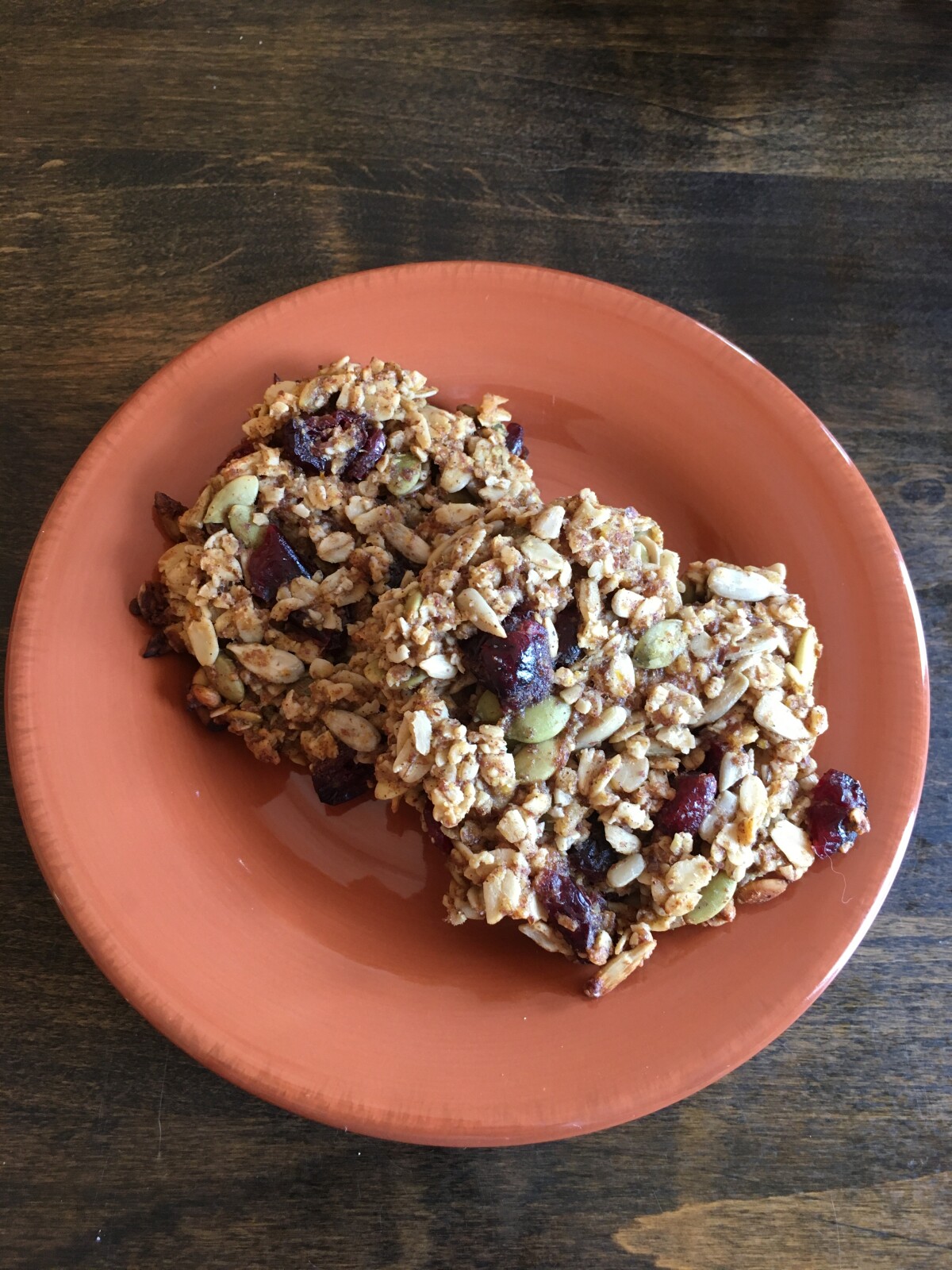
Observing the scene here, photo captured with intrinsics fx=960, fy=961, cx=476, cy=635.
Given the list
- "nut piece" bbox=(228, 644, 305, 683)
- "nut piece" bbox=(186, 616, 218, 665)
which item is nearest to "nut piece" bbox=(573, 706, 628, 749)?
"nut piece" bbox=(228, 644, 305, 683)

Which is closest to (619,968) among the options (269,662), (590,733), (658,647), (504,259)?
(590,733)

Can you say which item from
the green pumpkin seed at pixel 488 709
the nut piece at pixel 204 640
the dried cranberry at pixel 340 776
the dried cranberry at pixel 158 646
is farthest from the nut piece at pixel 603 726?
the dried cranberry at pixel 158 646

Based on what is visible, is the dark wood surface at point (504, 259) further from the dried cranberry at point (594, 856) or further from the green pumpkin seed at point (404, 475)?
the green pumpkin seed at point (404, 475)

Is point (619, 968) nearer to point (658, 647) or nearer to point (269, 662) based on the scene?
point (658, 647)

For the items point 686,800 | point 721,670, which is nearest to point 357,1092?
point 686,800

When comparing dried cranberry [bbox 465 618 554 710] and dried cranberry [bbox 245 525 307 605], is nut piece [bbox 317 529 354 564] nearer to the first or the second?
dried cranberry [bbox 245 525 307 605]

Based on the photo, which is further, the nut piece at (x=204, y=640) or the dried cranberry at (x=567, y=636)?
the nut piece at (x=204, y=640)
